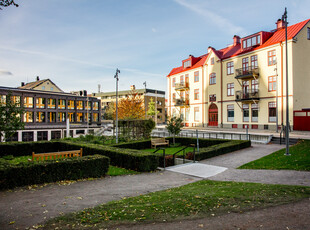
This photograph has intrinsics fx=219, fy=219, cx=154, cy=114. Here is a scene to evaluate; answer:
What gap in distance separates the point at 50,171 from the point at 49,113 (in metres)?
43.9

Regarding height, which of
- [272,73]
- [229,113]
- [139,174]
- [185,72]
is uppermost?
[185,72]

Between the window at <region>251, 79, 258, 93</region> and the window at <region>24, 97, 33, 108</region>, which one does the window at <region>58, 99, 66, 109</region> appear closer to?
the window at <region>24, 97, 33, 108</region>

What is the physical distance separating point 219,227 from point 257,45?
33.0m

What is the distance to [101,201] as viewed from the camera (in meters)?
6.56

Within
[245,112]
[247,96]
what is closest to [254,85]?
[247,96]

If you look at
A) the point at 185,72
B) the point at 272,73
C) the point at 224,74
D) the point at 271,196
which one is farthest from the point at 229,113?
the point at 271,196

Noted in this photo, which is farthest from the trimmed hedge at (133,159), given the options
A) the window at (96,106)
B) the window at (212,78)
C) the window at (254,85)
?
the window at (96,106)

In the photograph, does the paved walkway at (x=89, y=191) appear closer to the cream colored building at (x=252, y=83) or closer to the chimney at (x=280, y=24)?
the cream colored building at (x=252, y=83)

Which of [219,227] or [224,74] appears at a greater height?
[224,74]

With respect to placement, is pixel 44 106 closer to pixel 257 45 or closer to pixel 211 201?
pixel 257 45

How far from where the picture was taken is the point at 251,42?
107 ft

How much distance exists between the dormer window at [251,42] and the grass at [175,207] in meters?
30.2

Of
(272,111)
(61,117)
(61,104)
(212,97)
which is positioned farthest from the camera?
(61,104)

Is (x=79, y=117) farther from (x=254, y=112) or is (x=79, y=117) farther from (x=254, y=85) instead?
(x=254, y=85)
